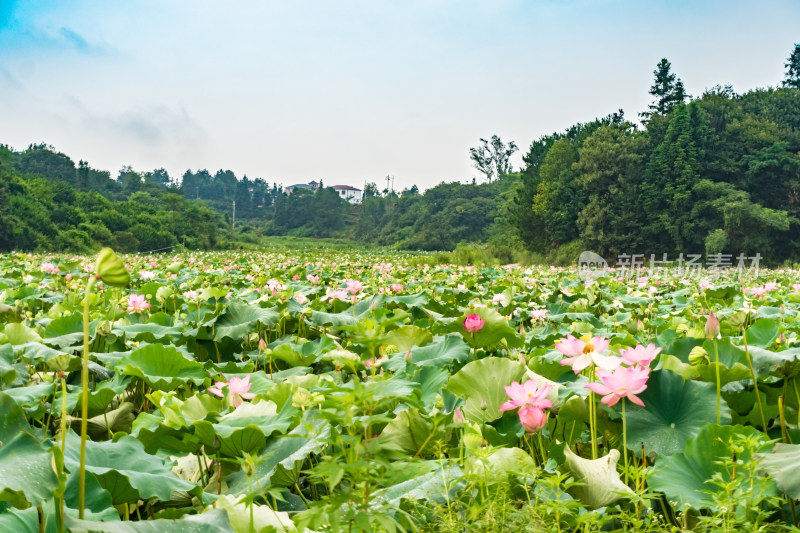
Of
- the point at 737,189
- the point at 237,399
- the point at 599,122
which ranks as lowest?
the point at 237,399

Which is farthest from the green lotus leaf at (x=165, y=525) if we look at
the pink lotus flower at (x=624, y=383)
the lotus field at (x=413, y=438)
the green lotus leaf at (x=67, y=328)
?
the green lotus leaf at (x=67, y=328)

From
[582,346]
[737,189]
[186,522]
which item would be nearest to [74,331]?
[186,522]

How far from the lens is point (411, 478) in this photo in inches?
35.9

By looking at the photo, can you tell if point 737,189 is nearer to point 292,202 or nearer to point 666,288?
point 666,288

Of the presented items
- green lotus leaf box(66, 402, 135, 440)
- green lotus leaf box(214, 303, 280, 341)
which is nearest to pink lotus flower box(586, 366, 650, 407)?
green lotus leaf box(66, 402, 135, 440)

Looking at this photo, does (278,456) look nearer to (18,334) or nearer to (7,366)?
(7,366)

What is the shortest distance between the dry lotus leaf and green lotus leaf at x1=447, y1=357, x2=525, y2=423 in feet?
1.28

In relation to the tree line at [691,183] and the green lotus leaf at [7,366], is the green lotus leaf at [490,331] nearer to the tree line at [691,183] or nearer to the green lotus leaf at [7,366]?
the green lotus leaf at [7,366]

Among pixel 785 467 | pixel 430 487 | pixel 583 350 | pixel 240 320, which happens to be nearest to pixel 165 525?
pixel 430 487

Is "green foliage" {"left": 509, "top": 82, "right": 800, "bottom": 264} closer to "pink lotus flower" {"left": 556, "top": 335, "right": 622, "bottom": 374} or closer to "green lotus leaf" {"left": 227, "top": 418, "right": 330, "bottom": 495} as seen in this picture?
"pink lotus flower" {"left": 556, "top": 335, "right": 622, "bottom": 374}

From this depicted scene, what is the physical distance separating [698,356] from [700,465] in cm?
46

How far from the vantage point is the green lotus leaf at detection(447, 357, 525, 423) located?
1.28 m

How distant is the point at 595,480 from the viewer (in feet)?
2.82

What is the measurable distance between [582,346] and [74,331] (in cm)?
181
